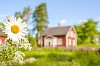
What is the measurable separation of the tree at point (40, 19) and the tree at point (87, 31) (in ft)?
57.5

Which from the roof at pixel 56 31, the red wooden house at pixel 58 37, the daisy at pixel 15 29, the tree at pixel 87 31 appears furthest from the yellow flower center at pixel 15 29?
the tree at pixel 87 31

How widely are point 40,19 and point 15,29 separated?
5153cm

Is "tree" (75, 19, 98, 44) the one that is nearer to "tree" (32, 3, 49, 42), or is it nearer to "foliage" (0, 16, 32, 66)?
"tree" (32, 3, 49, 42)

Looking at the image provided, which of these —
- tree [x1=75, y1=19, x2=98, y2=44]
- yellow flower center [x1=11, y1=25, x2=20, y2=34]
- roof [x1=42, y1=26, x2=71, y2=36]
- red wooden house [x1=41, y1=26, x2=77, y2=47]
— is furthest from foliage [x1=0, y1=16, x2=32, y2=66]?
tree [x1=75, y1=19, x2=98, y2=44]

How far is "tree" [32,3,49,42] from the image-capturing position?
175 feet

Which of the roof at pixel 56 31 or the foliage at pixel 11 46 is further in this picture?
the roof at pixel 56 31

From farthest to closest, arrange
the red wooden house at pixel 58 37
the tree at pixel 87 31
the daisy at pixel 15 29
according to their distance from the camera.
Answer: the tree at pixel 87 31, the red wooden house at pixel 58 37, the daisy at pixel 15 29

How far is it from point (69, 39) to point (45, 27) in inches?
216

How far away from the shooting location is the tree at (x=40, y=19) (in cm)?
5325

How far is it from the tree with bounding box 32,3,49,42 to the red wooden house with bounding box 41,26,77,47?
1.22 meters

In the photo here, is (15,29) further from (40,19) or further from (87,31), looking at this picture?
(87,31)

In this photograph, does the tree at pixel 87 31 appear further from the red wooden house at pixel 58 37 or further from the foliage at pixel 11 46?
the foliage at pixel 11 46

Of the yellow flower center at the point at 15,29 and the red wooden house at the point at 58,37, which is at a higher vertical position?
the red wooden house at the point at 58,37

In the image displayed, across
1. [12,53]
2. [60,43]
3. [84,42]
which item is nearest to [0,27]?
[12,53]
